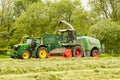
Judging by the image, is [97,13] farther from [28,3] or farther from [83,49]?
[83,49]

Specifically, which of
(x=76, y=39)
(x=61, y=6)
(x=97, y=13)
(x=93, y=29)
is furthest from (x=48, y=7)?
(x=76, y=39)

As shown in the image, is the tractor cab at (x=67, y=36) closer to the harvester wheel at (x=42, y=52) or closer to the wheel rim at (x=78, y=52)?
the wheel rim at (x=78, y=52)

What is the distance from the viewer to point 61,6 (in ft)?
194

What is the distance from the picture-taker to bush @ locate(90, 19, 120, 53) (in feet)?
161

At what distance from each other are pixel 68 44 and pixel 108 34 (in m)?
19.2

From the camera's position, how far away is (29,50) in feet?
95.8

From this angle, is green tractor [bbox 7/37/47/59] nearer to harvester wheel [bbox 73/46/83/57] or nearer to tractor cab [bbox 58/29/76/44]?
tractor cab [bbox 58/29/76/44]

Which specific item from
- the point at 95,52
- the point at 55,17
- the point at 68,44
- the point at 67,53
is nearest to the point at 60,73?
the point at 67,53

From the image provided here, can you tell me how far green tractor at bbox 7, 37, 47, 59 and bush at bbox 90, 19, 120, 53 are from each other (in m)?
19.9

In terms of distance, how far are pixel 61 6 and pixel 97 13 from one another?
5682 mm

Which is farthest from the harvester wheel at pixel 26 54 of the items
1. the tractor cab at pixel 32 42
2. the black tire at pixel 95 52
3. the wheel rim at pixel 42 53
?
the black tire at pixel 95 52

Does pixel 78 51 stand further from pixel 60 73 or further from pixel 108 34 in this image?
pixel 108 34

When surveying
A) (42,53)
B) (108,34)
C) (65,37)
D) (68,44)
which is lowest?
(42,53)

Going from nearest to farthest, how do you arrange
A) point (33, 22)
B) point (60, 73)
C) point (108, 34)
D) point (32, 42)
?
point (60, 73) < point (32, 42) < point (108, 34) < point (33, 22)
